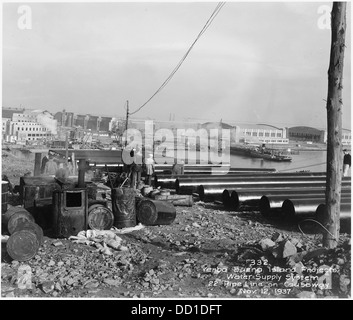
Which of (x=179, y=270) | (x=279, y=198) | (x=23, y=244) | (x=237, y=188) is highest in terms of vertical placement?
(x=237, y=188)

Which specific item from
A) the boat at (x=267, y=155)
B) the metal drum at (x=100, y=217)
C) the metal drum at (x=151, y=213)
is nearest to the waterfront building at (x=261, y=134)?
the boat at (x=267, y=155)

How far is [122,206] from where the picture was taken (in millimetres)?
8633

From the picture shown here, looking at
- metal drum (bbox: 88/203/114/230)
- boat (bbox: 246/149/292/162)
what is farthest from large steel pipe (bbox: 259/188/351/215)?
boat (bbox: 246/149/292/162)

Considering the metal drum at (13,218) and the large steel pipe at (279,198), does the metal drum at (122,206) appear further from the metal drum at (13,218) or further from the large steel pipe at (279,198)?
the large steel pipe at (279,198)

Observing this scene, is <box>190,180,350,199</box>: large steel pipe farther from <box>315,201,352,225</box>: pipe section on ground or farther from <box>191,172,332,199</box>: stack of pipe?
<box>315,201,352,225</box>: pipe section on ground

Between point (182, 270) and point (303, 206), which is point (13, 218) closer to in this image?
point (182, 270)

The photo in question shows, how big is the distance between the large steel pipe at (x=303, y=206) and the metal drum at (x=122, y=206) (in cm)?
415

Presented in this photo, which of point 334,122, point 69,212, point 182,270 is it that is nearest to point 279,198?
point 334,122

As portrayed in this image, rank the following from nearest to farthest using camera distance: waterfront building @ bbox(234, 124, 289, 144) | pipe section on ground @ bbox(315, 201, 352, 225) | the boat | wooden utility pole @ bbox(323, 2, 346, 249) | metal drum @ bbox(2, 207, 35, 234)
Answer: wooden utility pole @ bbox(323, 2, 346, 249), metal drum @ bbox(2, 207, 35, 234), pipe section on ground @ bbox(315, 201, 352, 225), the boat, waterfront building @ bbox(234, 124, 289, 144)

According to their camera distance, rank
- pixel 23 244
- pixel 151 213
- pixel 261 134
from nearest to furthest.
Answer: pixel 23 244, pixel 151 213, pixel 261 134

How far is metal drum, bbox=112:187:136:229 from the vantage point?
28.3 ft

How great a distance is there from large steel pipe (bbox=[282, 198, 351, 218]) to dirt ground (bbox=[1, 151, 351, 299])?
2.14 m

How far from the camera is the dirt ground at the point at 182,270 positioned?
560 centimetres

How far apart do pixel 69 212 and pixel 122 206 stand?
55.3 inches
